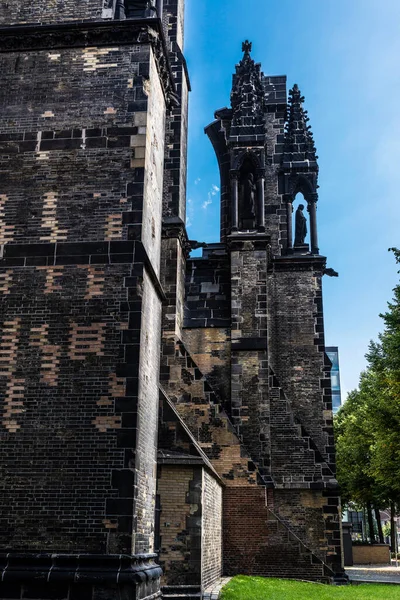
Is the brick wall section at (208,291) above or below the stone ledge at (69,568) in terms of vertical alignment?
above

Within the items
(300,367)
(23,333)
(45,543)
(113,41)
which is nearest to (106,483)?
(45,543)

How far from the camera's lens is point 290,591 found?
15.2 meters

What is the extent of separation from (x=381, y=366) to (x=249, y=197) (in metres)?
7.53

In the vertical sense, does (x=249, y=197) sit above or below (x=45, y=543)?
above

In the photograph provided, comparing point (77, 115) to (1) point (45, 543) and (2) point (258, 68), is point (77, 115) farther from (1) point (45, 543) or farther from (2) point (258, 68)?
(2) point (258, 68)

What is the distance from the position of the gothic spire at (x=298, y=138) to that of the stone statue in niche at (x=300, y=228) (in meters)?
2.07

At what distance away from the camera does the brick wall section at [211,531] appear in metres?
14.7

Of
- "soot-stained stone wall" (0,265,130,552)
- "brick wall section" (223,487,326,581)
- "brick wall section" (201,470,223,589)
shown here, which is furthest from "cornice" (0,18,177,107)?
"brick wall section" (223,487,326,581)

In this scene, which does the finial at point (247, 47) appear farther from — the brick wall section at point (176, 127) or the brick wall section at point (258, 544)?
the brick wall section at point (258, 544)

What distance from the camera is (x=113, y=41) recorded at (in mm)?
12984

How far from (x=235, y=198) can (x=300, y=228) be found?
348 centimetres

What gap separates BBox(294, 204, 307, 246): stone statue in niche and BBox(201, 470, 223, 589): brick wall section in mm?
11397

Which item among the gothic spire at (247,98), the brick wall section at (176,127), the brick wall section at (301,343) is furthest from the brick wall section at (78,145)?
the gothic spire at (247,98)

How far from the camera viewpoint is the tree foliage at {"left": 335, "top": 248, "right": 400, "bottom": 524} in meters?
21.5
